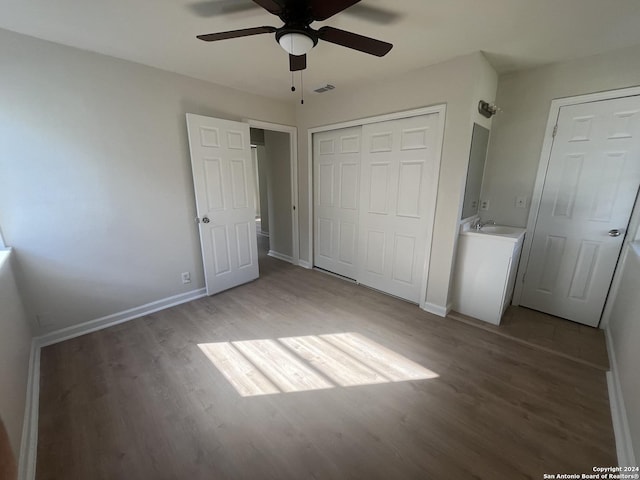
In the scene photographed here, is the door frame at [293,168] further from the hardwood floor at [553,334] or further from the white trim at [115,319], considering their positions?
the hardwood floor at [553,334]

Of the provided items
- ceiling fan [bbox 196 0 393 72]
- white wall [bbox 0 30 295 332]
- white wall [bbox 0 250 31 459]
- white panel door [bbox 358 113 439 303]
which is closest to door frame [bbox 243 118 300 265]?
white wall [bbox 0 30 295 332]

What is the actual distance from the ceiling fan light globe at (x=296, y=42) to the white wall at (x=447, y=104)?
144 centimetres

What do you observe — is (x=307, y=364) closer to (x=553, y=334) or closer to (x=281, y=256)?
(x=553, y=334)

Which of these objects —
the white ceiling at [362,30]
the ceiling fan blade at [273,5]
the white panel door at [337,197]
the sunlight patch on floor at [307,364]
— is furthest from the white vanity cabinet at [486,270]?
the ceiling fan blade at [273,5]

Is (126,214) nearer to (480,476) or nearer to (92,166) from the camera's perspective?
(92,166)

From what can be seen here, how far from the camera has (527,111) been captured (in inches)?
98.5

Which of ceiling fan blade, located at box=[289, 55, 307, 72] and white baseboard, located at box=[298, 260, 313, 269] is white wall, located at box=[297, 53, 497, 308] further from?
white baseboard, located at box=[298, 260, 313, 269]

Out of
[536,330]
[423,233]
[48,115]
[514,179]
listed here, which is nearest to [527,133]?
[514,179]

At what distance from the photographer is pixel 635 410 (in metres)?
1.32

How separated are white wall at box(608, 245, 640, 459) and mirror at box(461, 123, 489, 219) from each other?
3.90 ft

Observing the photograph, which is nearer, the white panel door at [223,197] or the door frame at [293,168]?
the white panel door at [223,197]

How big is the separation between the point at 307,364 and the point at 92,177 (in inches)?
97.8

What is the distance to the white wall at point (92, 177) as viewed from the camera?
6.33ft

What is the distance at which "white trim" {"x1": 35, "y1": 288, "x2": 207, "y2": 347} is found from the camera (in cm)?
218
